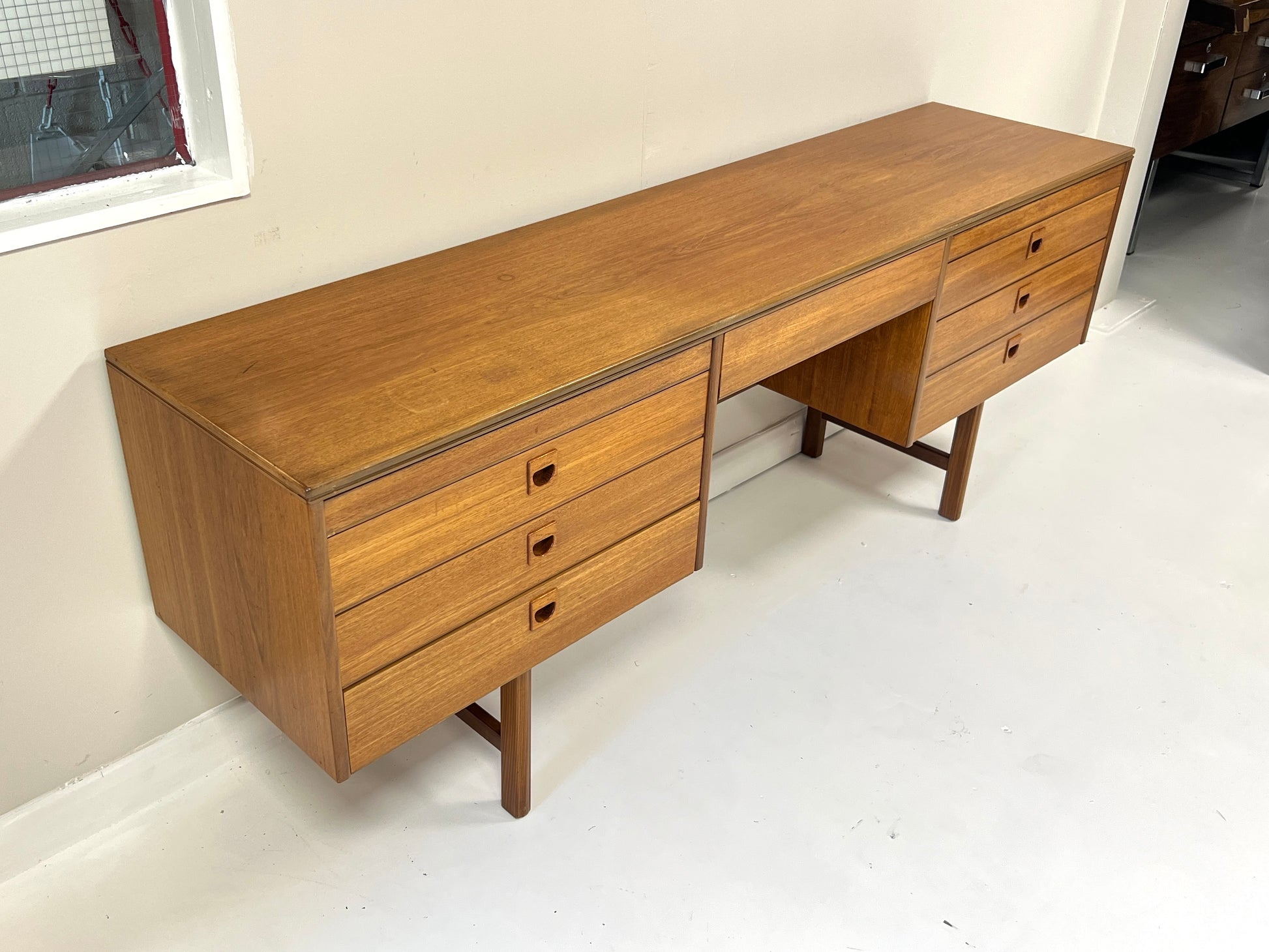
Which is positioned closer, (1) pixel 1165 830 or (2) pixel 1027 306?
(1) pixel 1165 830

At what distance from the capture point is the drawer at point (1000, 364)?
98.1 inches

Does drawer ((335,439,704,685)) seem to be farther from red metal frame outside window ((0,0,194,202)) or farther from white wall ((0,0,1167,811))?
red metal frame outside window ((0,0,194,202))

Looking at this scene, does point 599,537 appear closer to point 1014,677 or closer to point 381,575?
point 381,575

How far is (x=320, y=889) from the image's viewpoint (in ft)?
6.28

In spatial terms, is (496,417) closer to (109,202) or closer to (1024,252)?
(109,202)

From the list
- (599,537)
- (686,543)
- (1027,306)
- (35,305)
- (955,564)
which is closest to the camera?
(35,305)

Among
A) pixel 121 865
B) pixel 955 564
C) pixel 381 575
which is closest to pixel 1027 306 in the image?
pixel 955 564

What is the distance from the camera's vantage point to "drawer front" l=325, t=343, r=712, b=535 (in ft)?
4.73

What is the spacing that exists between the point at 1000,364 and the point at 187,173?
1.73 meters

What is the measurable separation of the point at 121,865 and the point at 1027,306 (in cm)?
210

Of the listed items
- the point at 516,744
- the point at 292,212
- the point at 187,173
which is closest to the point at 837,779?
the point at 516,744

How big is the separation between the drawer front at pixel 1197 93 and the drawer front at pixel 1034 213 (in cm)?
152

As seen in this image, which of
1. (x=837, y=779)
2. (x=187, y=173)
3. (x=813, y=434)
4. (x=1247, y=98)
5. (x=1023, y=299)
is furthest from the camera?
(x=1247, y=98)

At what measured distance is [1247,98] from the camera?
4.53m
